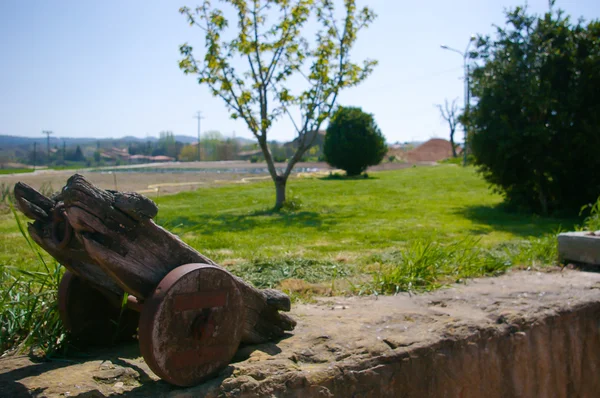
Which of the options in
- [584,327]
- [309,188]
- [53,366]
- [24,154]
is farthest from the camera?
[24,154]

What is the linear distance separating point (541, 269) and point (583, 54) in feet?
25.5

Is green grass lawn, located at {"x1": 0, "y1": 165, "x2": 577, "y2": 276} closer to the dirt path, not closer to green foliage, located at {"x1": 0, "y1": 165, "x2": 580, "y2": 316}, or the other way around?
green foliage, located at {"x1": 0, "y1": 165, "x2": 580, "y2": 316}

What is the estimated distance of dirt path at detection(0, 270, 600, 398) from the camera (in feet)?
10.3

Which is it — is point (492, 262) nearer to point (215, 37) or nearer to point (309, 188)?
point (215, 37)

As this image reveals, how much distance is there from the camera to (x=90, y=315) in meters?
3.74

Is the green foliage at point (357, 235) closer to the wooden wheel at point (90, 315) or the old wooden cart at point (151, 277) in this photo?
the wooden wheel at point (90, 315)

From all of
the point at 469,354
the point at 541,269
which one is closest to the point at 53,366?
the point at 469,354

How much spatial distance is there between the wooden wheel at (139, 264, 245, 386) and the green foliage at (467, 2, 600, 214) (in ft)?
34.4

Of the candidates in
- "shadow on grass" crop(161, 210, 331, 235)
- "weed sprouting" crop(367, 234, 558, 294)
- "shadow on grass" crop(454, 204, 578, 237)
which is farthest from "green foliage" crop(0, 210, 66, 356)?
"shadow on grass" crop(454, 204, 578, 237)

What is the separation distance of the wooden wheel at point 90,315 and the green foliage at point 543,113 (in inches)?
410

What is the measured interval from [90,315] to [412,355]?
215cm

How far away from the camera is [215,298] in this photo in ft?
10.2

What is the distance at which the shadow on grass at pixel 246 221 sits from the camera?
10070 mm

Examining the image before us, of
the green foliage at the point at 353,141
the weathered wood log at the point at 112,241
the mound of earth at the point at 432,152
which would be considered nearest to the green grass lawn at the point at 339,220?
the weathered wood log at the point at 112,241
